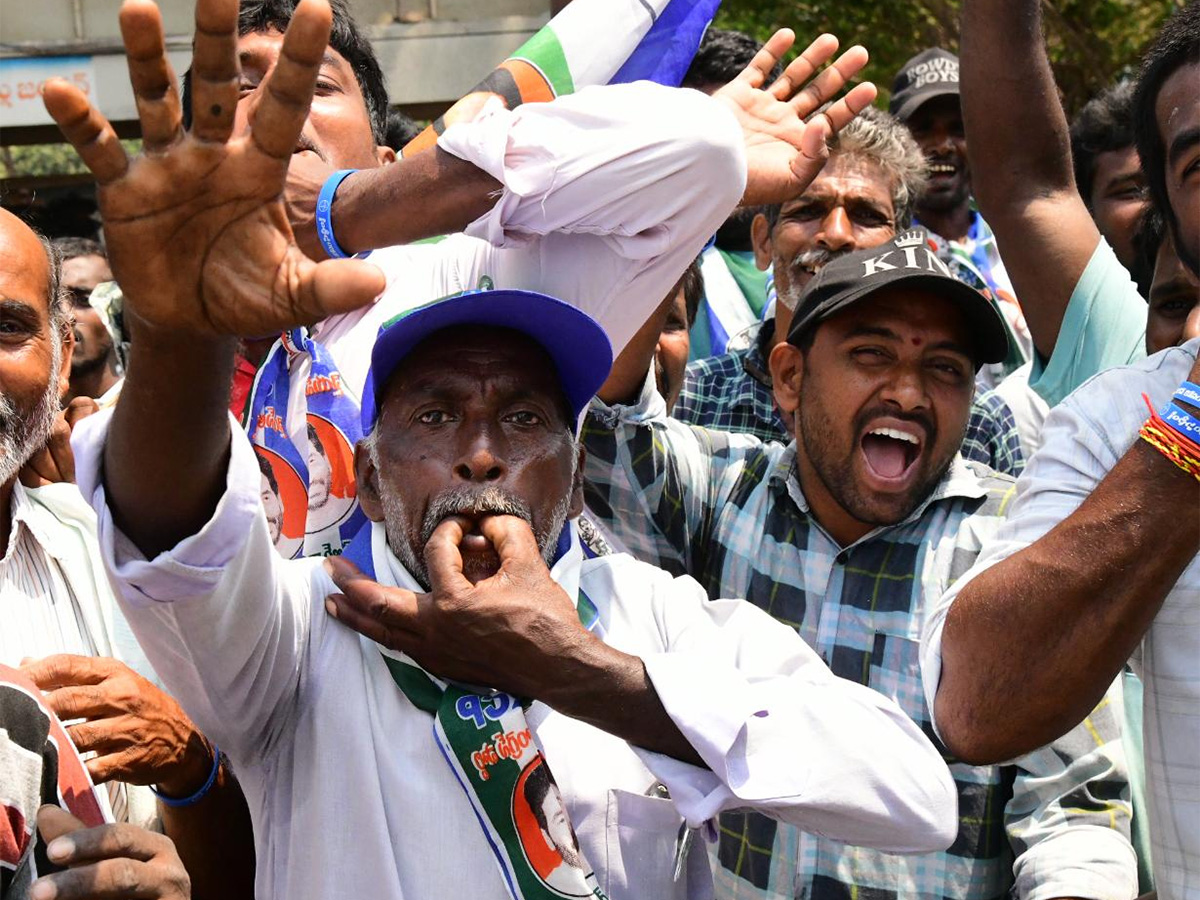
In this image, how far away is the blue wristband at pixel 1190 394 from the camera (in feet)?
5.98

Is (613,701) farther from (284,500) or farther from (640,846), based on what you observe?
(284,500)

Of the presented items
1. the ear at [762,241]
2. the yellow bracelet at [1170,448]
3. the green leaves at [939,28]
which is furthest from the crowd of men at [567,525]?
the green leaves at [939,28]

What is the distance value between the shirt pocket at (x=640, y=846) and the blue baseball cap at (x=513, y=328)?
0.71m

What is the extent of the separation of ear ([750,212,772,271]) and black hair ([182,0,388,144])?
4.62 ft

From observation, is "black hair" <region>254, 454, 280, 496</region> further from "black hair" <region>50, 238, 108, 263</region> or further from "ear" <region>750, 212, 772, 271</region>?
"black hair" <region>50, 238, 108, 263</region>

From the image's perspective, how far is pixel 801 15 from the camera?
457 inches

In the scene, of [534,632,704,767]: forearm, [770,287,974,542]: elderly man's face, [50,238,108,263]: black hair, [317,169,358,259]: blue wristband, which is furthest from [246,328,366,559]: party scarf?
[50,238,108,263]: black hair

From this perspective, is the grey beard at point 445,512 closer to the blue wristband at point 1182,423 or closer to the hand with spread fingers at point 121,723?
the hand with spread fingers at point 121,723

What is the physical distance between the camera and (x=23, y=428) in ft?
Result: 9.71

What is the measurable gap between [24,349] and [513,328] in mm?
1141

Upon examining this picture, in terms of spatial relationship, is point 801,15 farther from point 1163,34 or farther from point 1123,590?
point 1123,590

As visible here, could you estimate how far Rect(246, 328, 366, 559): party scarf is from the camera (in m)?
2.71

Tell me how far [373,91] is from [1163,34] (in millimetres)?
1898

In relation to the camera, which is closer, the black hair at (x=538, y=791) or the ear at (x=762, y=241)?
the black hair at (x=538, y=791)
